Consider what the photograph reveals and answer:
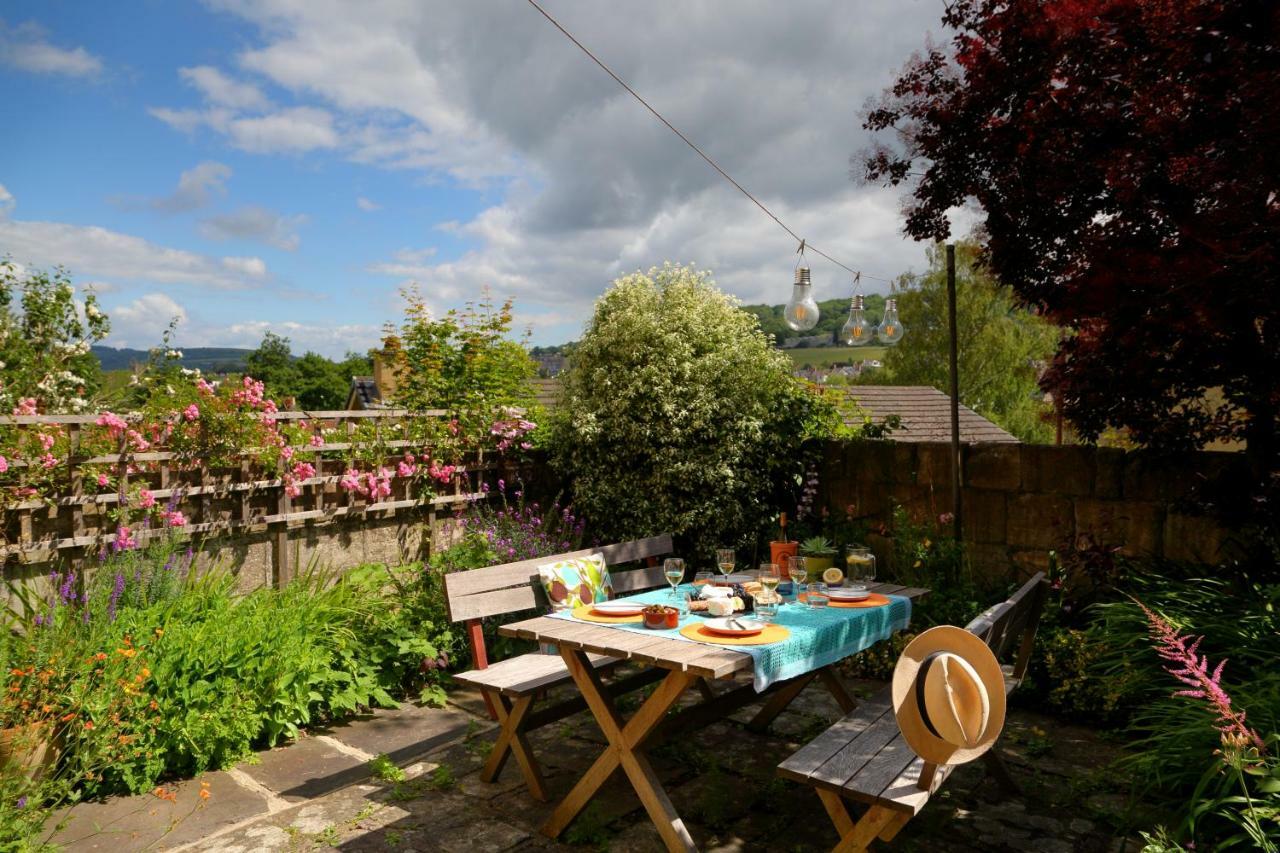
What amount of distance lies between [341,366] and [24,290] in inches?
2324

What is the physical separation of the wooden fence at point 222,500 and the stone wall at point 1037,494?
10.1 feet

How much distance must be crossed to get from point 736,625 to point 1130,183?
293 centimetres

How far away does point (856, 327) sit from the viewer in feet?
27.0

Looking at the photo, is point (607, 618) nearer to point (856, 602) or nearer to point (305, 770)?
point (856, 602)

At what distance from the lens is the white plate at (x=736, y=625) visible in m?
3.15

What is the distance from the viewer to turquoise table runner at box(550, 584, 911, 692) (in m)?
2.99

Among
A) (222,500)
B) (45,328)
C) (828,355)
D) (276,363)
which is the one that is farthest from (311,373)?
(222,500)

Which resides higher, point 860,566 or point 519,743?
point 860,566

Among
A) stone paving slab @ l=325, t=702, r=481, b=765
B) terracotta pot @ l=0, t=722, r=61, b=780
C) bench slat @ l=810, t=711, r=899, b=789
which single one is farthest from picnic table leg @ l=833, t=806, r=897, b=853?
terracotta pot @ l=0, t=722, r=61, b=780

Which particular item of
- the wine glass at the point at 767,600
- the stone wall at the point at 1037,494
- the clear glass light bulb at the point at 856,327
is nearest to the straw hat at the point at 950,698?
the wine glass at the point at 767,600

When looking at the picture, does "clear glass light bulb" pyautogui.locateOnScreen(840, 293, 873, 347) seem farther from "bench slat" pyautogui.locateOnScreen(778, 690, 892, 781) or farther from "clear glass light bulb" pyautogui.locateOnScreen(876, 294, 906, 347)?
"bench slat" pyautogui.locateOnScreen(778, 690, 892, 781)

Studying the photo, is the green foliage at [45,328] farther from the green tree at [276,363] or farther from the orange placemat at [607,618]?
the green tree at [276,363]

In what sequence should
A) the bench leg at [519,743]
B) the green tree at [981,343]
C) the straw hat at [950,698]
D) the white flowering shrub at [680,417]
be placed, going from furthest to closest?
1. the green tree at [981,343]
2. the white flowering shrub at [680,417]
3. the bench leg at [519,743]
4. the straw hat at [950,698]

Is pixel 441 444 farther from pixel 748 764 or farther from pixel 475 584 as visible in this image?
pixel 748 764
